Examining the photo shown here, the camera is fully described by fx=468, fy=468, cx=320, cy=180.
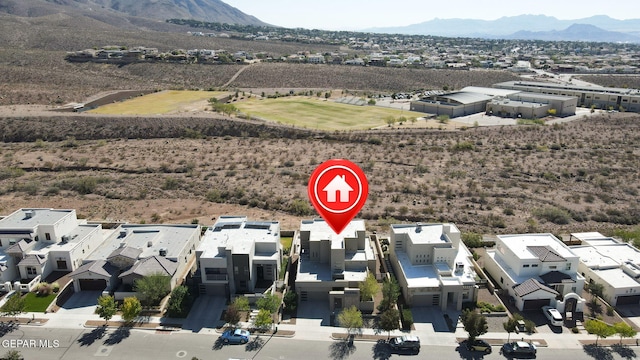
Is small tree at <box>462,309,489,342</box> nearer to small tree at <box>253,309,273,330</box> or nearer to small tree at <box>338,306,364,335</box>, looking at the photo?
small tree at <box>338,306,364,335</box>

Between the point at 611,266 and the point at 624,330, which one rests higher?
the point at 611,266

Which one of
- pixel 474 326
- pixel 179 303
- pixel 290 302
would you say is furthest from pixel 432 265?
pixel 179 303

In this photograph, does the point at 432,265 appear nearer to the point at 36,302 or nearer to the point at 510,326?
the point at 510,326

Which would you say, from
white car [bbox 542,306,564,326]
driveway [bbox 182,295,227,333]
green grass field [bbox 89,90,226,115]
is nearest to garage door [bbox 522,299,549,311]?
white car [bbox 542,306,564,326]

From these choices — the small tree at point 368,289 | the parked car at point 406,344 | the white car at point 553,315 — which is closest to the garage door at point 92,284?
the small tree at point 368,289

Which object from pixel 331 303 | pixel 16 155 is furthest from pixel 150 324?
pixel 16 155

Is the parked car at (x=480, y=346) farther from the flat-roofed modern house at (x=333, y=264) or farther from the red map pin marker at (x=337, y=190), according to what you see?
the red map pin marker at (x=337, y=190)

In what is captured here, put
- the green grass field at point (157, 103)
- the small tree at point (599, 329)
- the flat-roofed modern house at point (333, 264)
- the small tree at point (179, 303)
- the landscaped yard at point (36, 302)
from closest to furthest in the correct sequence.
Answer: the small tree at point (599, 329)
the small tree at point (179, 303)
the landscaped yard at point (36, 302)
the flat-roofed modern house at point (333, 264)
the green grass field at point (157, 103)
